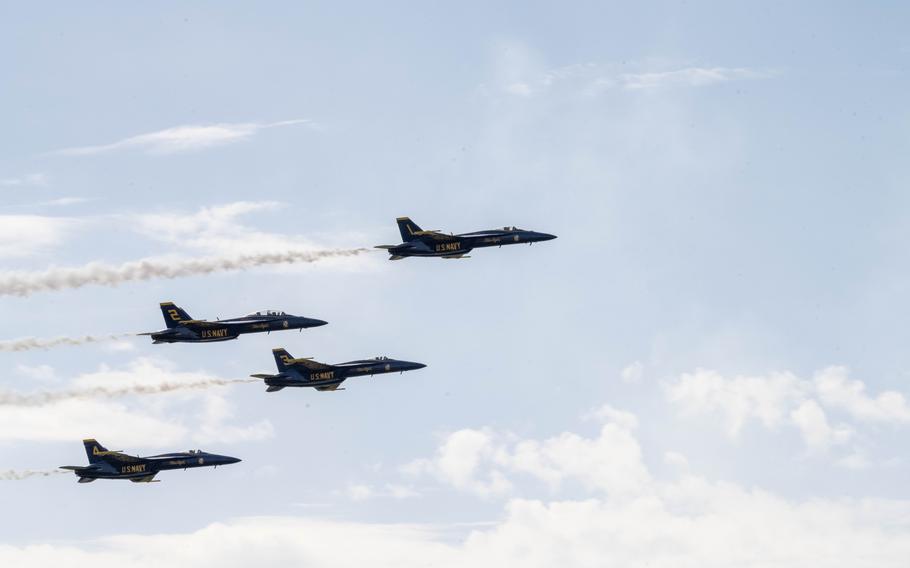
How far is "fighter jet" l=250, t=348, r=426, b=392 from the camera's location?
553 feet

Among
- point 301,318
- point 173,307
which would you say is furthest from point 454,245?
point 173,307

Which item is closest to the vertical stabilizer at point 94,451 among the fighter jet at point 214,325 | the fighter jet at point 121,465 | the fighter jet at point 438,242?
the fighter jet at point 121,465

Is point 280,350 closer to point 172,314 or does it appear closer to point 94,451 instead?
point 172,314

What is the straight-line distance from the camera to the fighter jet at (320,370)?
553 ft

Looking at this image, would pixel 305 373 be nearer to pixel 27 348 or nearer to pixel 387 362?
pixel 387 362

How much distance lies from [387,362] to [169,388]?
31627 mm

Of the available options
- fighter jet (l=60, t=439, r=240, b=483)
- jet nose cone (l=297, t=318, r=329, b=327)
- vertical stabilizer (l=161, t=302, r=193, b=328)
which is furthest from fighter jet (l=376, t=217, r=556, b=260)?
fighter jet (l=60, t=439, r=240, b=483)

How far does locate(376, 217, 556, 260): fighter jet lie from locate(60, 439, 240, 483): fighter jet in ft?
146

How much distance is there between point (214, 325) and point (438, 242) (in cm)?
3211

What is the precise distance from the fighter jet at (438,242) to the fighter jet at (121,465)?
44.5 metres

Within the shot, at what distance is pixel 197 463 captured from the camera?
577ft

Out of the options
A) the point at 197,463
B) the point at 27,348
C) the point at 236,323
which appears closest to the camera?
the point at 27,348

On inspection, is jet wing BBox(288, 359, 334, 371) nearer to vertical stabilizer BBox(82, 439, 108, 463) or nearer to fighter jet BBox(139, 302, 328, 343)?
Answer: fighter jet BBox(139, 302, 328, 343)

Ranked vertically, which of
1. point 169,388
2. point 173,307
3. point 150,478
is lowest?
point 150,478
